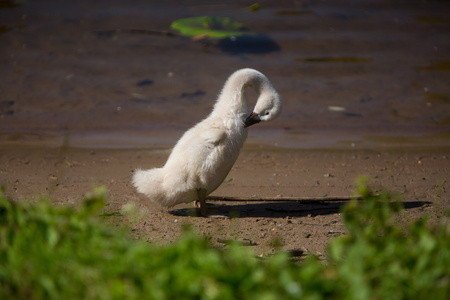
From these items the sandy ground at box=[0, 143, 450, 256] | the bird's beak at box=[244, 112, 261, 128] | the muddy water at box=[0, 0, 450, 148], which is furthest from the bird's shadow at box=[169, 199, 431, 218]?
the muddy water at box=[0, 0, 450, 148]

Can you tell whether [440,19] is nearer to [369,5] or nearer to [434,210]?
[369,5]

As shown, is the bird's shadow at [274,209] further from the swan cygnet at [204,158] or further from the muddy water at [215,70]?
the muddy water at [215,70]

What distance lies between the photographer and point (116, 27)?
1309 cm

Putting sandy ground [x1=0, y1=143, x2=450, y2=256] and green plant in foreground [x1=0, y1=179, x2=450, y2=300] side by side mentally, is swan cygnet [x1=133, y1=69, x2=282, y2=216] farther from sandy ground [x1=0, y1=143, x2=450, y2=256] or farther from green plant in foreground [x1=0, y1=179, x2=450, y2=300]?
green plant in foreground [x1=0, y1=179, x2=450, y2=300]

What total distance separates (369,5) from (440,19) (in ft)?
5.51

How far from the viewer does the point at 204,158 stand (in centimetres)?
558

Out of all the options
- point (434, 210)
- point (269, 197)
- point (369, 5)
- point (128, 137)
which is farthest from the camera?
point (369, 5)

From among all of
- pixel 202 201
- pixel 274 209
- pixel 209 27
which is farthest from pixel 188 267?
pixel 209 27

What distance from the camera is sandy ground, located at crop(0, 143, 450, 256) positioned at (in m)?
5.15

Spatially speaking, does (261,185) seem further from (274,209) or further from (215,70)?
(215,70)

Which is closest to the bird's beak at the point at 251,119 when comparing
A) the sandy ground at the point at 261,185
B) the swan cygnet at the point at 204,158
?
the swan cygnet at the point at 204,158

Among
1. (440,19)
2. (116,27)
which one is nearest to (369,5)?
(440,19)

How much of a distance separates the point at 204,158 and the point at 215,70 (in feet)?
19.9

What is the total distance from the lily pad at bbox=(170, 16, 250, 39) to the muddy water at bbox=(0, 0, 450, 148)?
20cm
